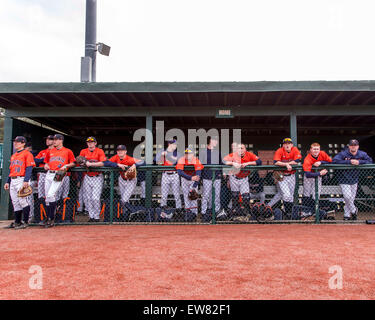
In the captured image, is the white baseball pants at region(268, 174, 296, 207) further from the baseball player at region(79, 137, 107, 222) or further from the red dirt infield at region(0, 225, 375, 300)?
the baseball player at region(79, 137, 107, 222)

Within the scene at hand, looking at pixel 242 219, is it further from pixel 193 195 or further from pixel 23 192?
pixel 23 192

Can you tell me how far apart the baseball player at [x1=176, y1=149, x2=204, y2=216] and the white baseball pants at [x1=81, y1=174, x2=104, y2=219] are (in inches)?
65.2

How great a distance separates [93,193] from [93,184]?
0.60 ft

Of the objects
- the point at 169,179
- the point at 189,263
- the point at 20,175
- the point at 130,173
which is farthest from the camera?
the point at 169,179

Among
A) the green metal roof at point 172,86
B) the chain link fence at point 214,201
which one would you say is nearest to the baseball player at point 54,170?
the chain link fence at point 214,201

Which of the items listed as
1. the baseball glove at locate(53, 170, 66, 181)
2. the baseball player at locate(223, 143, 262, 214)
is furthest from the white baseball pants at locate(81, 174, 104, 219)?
the baseball player at locate(223, 143, 262, 214)
